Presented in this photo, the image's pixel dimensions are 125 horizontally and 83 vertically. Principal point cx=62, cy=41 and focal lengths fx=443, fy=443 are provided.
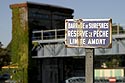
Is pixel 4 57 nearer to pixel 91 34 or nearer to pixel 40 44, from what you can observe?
pixel 40 44

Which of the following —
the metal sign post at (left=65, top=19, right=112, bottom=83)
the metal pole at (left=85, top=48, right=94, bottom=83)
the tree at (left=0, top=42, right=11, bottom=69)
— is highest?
the metal sign post at (left=65, top=19, right=112, bottom=83)

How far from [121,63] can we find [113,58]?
1995 millimetres

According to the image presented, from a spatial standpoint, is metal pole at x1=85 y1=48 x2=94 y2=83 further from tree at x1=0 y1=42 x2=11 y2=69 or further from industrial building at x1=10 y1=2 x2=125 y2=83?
tree at x1=0 y1=42 x2=11 y2=69

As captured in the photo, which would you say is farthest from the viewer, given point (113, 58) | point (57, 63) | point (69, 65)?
point (113, 58)

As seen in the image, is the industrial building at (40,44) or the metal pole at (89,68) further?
the industrial building at (40,44)

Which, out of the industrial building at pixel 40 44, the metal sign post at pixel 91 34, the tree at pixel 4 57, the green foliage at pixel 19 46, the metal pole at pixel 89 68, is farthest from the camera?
the tree at pixel 4 57

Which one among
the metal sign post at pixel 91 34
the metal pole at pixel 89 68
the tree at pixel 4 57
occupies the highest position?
the metal sign post at pixel 91 34

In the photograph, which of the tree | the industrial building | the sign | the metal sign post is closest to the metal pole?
the metal sign post

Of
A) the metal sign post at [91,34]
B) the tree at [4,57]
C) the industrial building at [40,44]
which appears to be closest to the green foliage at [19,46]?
the industrial building at [40,44]

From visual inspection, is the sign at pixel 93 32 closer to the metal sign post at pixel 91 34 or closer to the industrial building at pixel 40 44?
the metal sign post at pixel 91 34

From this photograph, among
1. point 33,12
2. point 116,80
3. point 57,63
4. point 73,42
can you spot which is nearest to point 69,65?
point 57,63

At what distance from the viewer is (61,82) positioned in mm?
69062

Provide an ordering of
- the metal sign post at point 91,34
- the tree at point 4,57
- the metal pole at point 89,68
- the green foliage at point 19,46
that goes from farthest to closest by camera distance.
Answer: the tree at point 4,57 → the green foliage at point 19,46 → the metal sign post at point 91,34 → the metal pole at point 89,68

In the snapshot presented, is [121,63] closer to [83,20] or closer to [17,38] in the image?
[17,38]
